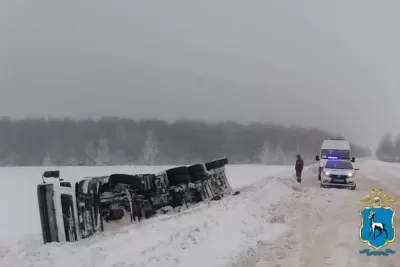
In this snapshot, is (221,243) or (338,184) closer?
(221,243)

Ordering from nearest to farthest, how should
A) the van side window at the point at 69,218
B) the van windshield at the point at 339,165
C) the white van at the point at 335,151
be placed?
the van side window at the point at 69,218, the van windshield at the point at 339,165, the white van at the point at 335,151

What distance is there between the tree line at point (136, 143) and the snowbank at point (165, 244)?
91.1 metres

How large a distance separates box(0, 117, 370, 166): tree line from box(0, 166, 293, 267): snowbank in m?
91.1

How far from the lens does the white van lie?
26509 millimetres

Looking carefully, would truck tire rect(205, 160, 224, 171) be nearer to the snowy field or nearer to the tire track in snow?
the snowy field

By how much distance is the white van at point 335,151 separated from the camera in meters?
26.5

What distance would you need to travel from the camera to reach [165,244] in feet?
26.8

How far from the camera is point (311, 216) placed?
11.4 m

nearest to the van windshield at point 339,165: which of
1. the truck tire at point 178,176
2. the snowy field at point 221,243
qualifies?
the snowy field at point 221,243

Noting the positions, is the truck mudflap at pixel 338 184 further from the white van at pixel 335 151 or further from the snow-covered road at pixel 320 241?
the snow-covered road at pixel 320 241

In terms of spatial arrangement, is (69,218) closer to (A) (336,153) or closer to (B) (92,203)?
(B) (92,203)

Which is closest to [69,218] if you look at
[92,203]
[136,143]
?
[92,203]

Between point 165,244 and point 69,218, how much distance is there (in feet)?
10.5

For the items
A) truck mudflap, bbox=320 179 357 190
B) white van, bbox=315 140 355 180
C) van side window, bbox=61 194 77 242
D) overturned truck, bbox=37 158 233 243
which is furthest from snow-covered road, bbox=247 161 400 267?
white van, bbox=315 140 355 180
